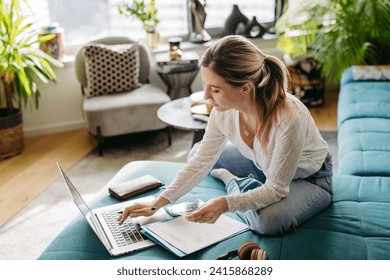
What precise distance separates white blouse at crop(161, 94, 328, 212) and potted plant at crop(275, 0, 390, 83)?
188 cm

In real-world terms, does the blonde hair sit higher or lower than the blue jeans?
higher

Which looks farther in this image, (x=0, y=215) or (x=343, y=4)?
(x=343, y=4)

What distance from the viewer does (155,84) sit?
3971 mm

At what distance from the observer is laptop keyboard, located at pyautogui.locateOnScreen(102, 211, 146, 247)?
5.13 feet

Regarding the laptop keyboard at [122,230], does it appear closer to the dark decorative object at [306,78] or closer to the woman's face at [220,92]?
the woman's face at [220,92]

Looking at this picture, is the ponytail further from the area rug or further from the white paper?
the area rug

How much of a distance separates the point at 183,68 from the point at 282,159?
2136 millimetres

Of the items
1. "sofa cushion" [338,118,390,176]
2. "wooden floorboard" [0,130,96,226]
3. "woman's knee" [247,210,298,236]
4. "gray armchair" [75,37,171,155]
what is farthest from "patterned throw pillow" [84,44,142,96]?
"woman's knee" [247,210,298,236]

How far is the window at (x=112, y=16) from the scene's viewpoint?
389 cm

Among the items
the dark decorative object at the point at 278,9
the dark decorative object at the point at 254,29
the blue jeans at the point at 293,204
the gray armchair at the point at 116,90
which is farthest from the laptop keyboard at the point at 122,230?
the dark decorative object at the point at 278,9

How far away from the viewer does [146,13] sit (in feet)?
12.6

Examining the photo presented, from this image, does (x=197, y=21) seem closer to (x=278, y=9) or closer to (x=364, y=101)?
(x=278, y=9)
